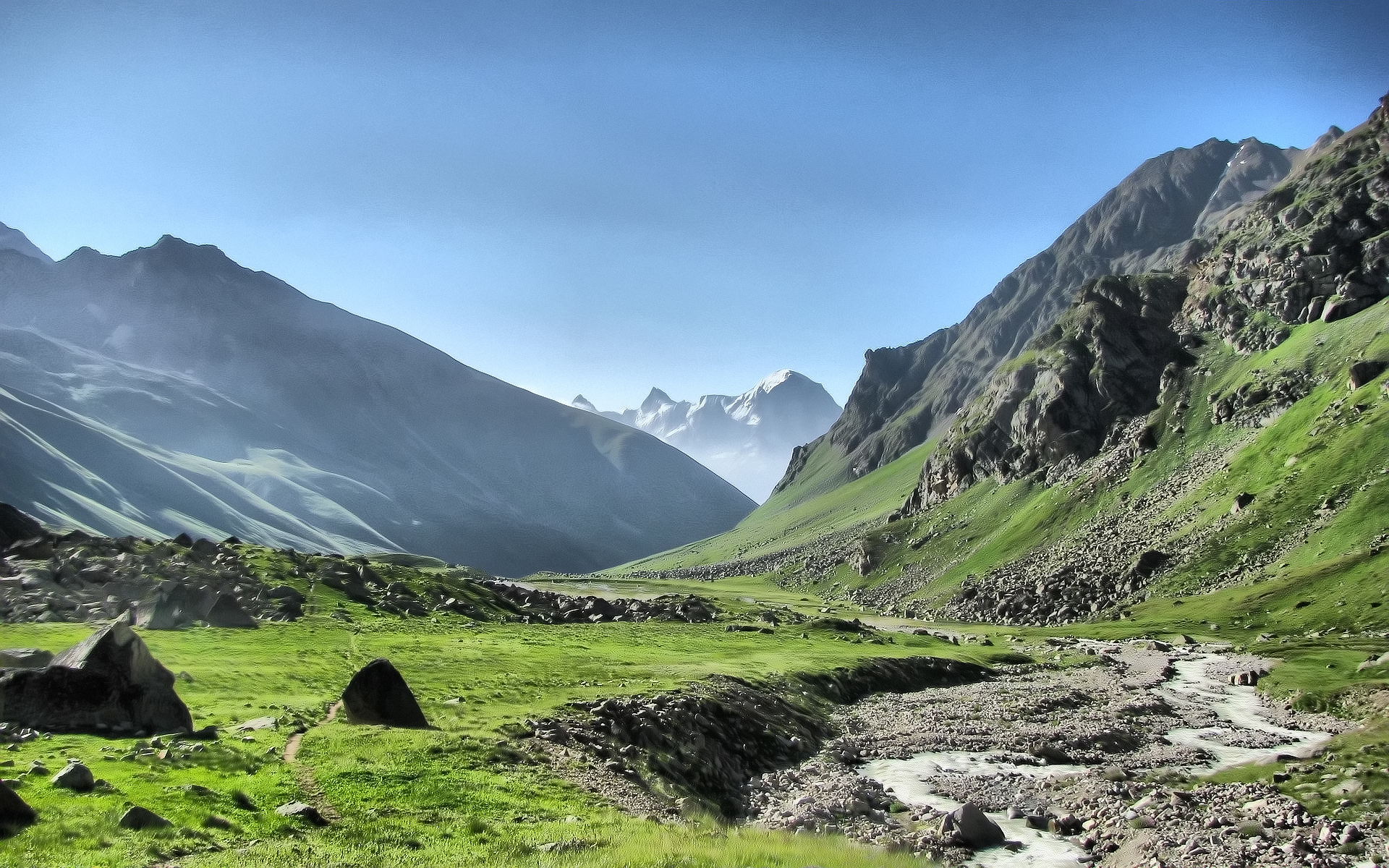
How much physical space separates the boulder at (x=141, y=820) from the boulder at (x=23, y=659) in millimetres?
18848

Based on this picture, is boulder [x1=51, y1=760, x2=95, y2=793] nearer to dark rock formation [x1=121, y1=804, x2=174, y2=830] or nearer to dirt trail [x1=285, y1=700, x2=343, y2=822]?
dark rock formation [x1=121, y1=804, x2=174, y2=830]

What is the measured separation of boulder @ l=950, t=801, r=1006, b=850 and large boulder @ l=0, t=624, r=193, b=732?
101 ft

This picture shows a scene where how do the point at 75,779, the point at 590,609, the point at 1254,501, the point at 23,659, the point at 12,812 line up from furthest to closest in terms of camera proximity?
the point at 1254,501, the point at 590,609, the point at 23,659, the point at 75,779, the point at 12,812

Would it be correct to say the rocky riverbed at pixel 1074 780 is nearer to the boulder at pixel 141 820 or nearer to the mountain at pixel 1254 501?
the boulder at pixel 141 820

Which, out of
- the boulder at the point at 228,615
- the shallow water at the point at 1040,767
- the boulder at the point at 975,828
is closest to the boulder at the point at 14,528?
the boulder at the point at 228,615

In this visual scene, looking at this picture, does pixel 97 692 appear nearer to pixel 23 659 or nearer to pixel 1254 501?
pixel 23 659

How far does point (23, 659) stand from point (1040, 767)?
49713 millimetres

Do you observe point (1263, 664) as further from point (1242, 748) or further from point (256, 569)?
point (256, 569)

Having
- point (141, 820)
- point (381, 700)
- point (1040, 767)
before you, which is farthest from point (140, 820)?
point (1040, 767)

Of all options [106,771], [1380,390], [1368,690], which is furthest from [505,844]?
[1380,390]

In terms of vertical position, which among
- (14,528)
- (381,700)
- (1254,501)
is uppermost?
(1254,501)

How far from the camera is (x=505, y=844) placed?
2281cm

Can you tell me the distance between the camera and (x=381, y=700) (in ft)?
126

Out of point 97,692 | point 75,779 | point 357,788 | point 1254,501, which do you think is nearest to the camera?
point 75,779
